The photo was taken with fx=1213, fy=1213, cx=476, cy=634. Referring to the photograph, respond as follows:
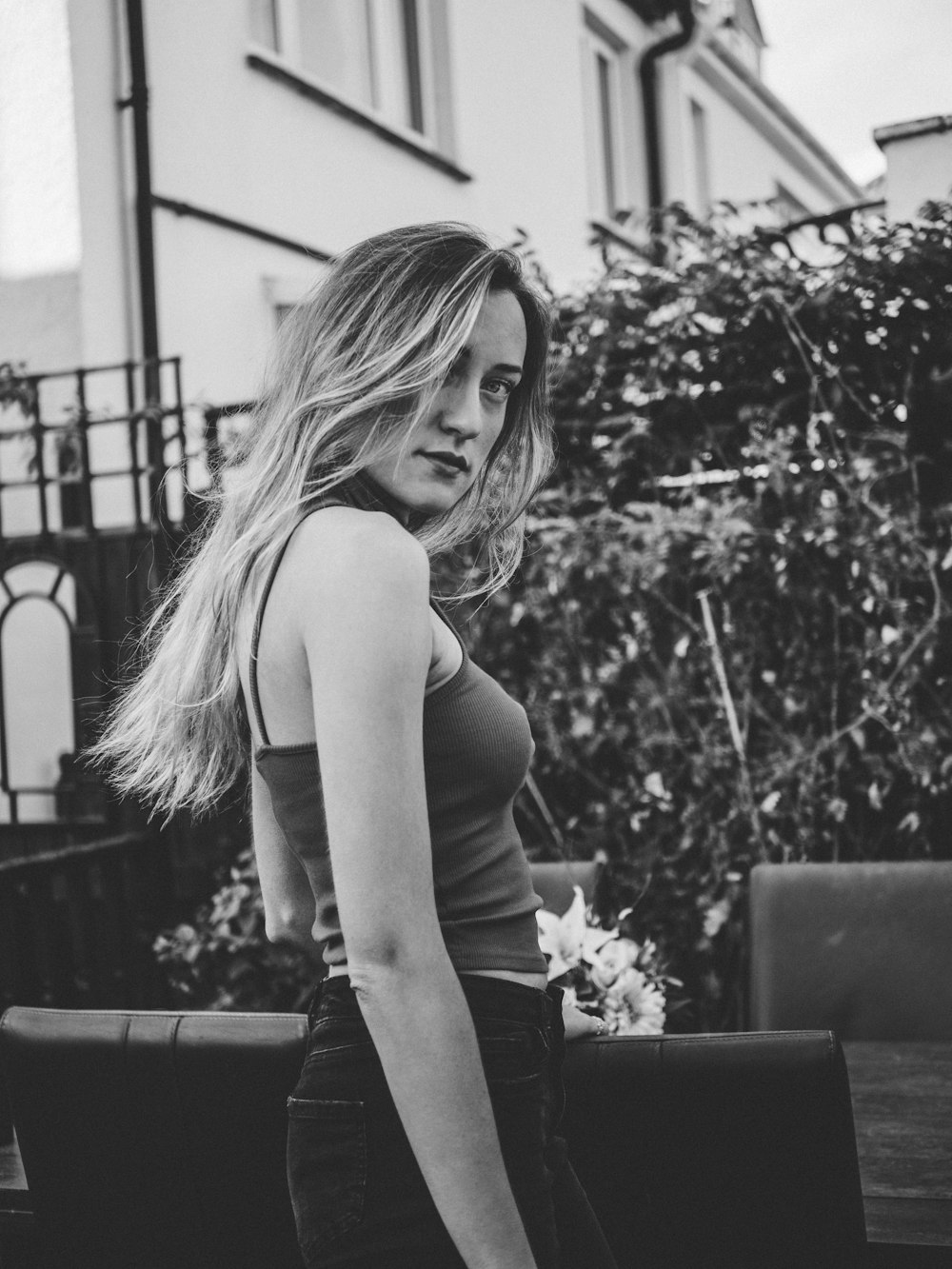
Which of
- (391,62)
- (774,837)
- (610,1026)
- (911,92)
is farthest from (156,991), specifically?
(911,92)

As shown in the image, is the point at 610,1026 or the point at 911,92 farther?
the point at 911,92

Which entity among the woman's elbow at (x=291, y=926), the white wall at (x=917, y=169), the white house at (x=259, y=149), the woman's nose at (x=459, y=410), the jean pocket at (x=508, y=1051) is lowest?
the jean pocket at (x=508, y=1051)

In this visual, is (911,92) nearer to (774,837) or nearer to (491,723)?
(774,837)

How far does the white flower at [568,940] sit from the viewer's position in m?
1.92

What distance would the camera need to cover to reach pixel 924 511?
3.26m

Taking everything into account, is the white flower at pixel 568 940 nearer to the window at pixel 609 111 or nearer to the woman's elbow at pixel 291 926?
the woman's elbow at pixel 291 926

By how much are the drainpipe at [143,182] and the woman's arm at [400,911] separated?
4.46 meters

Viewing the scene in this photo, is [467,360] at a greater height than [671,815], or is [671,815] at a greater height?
[467,360]

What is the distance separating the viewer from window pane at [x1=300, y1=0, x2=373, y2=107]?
6.39m

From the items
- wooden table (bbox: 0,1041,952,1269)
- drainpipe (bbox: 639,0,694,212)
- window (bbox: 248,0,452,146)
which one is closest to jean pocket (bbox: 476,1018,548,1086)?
wooden table (bbox: 0,1041,952,1269)

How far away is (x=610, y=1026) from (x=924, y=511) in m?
1.93

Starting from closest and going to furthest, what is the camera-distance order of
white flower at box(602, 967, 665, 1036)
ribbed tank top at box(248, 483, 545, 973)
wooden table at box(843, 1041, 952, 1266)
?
ribbed tank top at box(248, 483, 545, 973)
wooden table at box(843, 1041, 952, 1266)
white flower at box(602, 967, 665, 1036)

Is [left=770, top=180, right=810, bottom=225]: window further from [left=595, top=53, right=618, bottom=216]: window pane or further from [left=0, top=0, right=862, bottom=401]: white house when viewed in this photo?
[left=0, top=0, right=862, bottom=401]: white house

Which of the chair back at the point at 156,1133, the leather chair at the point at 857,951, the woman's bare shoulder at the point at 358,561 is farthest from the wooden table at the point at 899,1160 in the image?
the woman's bare shoulder at the point at 358,561
